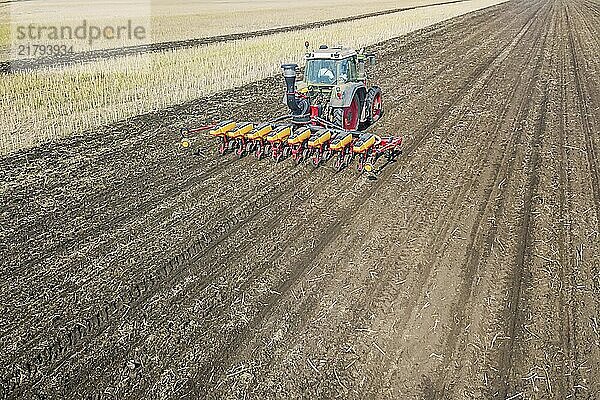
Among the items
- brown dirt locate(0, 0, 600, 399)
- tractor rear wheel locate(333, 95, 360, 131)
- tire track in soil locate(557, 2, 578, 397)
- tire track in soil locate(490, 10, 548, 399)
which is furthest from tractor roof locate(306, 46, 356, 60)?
tire track in soil locate(557, 2, 578, 397)

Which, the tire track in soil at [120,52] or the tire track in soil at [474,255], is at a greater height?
the tire track in soil at [120,52]

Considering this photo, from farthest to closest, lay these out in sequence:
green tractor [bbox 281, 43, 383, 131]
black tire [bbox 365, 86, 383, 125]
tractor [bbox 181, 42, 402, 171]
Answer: black tire [bbox 365, 86, 383, 125]
green tractor [bbox 281, 43, 383, 131]
tractor [bbox 181, 42, 402, 171]

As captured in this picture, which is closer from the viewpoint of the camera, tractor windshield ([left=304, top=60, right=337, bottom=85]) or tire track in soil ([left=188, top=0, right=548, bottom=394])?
tire track in soil ([left=188, top=0, right=548, bottom=394])

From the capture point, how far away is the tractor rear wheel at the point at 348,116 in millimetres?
11781

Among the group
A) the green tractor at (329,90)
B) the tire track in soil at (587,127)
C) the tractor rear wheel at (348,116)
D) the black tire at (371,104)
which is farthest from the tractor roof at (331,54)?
the tire track in soil at (587,127)

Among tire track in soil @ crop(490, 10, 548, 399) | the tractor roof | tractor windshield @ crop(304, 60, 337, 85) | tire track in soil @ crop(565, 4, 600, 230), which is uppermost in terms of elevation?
the tractor roof

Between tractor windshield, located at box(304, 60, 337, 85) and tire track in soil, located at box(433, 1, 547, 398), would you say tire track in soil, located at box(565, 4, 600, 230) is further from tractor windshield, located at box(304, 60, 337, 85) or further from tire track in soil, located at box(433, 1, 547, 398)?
tractor windshield, located at box(304, 60, 337, 85)

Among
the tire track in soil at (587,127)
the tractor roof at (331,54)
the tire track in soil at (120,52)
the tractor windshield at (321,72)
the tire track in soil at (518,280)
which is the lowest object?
the tire track in soil at (518,280)

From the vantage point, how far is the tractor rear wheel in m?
11.8

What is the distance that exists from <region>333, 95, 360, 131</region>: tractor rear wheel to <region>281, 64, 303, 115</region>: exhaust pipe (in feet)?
2.57

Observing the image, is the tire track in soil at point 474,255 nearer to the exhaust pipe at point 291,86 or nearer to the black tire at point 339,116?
the black tire at point 339,116

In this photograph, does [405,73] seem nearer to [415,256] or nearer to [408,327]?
[415,256]

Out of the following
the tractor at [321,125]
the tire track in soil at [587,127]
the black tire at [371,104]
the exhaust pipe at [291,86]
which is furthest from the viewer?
the black tire at [371,104]

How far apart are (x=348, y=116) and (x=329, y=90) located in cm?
70
